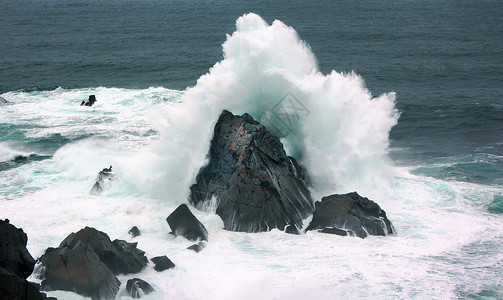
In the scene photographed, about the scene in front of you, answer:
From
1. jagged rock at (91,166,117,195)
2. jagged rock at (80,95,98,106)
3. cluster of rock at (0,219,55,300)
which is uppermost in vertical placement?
jagged rock at (80,95,98,106)

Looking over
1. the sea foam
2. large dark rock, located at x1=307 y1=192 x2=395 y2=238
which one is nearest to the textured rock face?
the sea foam

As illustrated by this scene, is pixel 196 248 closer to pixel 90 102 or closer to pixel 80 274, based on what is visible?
pixel 80 274

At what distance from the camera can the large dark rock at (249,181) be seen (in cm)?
2372

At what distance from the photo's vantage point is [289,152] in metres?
29.0

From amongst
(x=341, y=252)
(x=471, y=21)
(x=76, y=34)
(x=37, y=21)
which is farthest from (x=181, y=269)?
(x=37, y=21)

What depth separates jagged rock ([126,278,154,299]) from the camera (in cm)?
1888

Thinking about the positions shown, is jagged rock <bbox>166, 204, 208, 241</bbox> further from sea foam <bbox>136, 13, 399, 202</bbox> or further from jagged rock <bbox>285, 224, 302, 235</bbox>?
sea foam <bbox>136, 13, 399, 202</bbox>

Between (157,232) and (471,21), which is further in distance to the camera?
(471,21)

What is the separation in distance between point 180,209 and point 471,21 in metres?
60.8

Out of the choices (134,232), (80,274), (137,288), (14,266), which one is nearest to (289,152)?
(134,232)

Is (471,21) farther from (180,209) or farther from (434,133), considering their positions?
(180,209)

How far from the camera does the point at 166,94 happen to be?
45.4m

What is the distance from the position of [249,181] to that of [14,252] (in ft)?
32.2

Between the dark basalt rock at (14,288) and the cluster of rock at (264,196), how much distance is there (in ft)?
31.5
